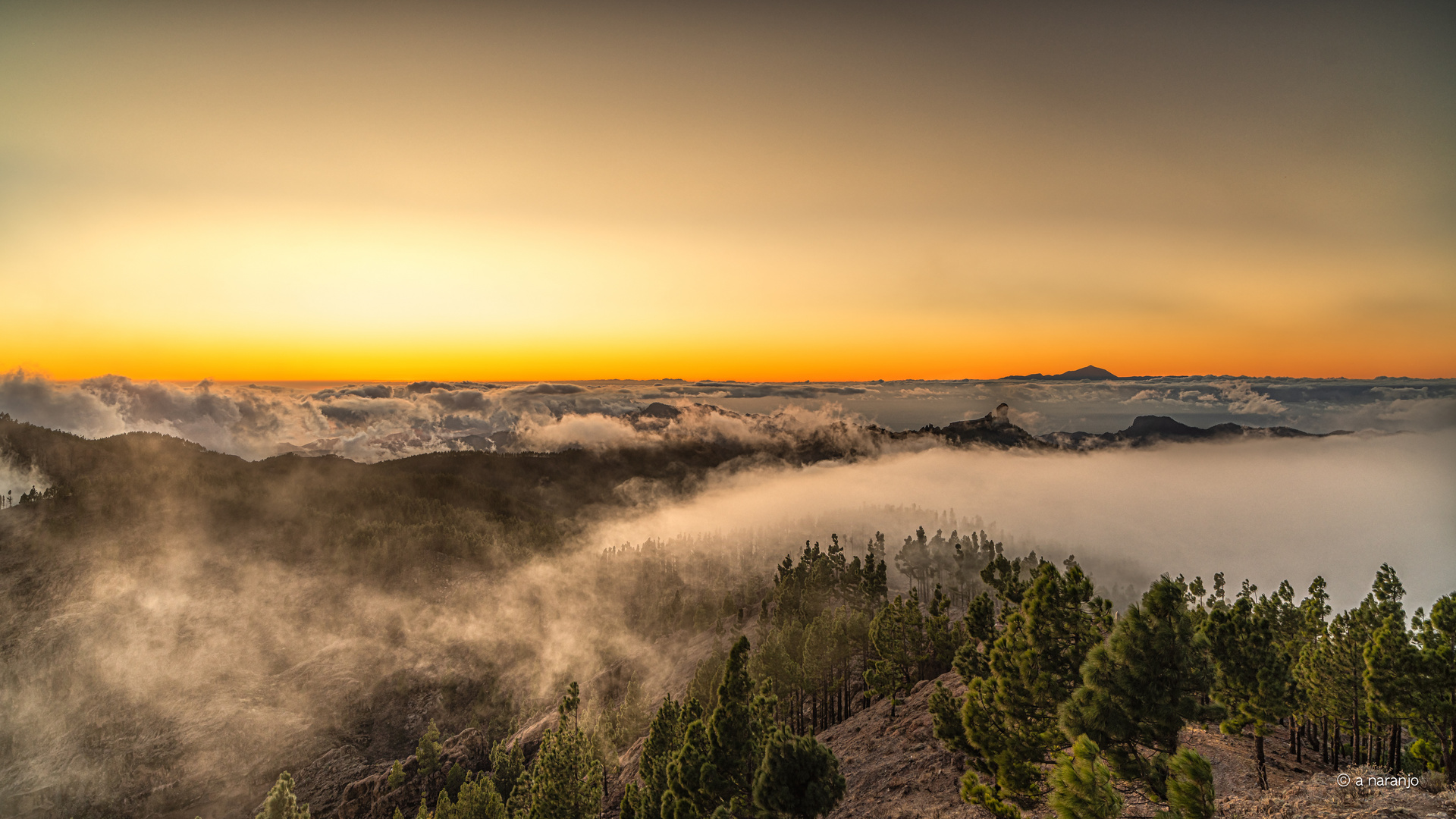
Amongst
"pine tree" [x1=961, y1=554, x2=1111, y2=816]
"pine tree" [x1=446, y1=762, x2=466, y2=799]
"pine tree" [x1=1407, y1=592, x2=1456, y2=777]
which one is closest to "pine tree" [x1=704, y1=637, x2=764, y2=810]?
"pine tree" [x1=961, y1=554, x2=1111, y2=816]

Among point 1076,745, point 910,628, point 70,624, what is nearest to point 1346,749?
point 910,628

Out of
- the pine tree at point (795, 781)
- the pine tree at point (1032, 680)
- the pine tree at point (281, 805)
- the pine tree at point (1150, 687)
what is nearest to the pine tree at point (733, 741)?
the pine tree at point (795, 781)

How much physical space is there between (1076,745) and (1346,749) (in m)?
66.2

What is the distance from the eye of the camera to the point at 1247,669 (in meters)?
39.0

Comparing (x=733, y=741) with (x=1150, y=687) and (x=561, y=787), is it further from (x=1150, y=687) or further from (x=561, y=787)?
(x=561, y=787)

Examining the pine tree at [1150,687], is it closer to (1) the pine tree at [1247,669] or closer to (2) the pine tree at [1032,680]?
(2) the pine tree at [1032,680]

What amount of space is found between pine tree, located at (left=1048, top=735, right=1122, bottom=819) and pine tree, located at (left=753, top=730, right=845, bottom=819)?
11.8 meters

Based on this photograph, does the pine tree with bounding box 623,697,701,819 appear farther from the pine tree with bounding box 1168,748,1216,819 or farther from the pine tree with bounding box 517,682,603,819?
the pine tree with bounding box 1168,748,1216,819

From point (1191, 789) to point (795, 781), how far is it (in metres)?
17.3

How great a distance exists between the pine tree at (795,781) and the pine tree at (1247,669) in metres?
28.0

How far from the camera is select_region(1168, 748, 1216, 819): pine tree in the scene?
18797 mm

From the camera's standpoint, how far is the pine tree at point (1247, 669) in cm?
3819

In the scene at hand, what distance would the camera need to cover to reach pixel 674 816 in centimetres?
3500

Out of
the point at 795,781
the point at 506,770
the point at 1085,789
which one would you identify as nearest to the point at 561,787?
the point at 795,781
